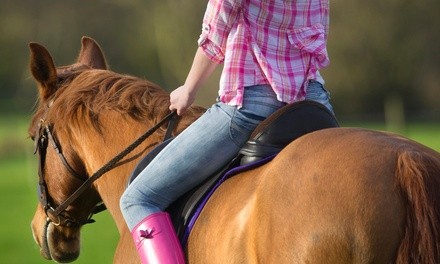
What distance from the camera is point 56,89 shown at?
5664 millimetres

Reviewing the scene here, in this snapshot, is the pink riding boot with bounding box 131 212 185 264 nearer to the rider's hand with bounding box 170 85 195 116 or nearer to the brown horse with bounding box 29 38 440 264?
the brown horse with bounding box 29 38 440 264

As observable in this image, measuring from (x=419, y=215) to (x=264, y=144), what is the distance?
1050mm

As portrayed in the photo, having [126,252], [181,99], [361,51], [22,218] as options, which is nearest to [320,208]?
[181,99]

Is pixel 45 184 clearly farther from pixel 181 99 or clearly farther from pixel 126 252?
pixel 181 99

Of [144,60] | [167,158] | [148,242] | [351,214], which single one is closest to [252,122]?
[167,158]

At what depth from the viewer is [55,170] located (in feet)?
18.5

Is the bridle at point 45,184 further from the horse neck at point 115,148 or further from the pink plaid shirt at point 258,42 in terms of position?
the pink plaid shirt at point 258,42

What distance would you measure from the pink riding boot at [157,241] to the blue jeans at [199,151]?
5cm

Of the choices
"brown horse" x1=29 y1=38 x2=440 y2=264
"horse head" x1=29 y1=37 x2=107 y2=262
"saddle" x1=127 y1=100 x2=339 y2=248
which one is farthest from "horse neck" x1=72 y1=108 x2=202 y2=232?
"saddle" x1=127 y1=100 x2=339 y2=248

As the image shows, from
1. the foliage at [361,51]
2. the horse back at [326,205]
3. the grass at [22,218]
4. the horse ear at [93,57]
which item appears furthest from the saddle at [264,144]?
the foliage at [361,51]

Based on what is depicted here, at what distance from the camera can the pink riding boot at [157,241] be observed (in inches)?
175

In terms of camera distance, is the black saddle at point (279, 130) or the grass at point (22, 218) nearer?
the black saddle at point (279, 130)

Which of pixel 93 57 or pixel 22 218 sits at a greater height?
pixel 93 57

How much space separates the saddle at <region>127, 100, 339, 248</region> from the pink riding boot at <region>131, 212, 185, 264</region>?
62 millimetres
